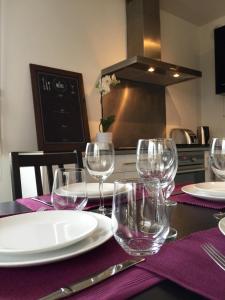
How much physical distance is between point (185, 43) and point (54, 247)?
3685 millimetres

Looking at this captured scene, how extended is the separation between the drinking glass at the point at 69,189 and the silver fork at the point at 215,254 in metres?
0.31

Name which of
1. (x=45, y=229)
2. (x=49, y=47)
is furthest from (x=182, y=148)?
(x=45, y=229)

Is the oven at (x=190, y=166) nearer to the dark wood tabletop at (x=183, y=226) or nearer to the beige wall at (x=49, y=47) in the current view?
the beige wall at (x=49, y=47)

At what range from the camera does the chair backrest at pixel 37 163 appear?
1.17m

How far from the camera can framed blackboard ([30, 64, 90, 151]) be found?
224 centimetres

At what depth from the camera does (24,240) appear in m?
0.52

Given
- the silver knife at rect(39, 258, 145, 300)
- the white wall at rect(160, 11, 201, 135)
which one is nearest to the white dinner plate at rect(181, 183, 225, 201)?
the silver knife at rect(39, 258, 145, 300)

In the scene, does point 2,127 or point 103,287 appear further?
point 2,127

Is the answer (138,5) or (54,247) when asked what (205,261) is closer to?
(54,247)

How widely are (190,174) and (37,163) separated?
6.28ft

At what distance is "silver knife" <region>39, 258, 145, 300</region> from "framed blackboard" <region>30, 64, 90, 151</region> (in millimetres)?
1852

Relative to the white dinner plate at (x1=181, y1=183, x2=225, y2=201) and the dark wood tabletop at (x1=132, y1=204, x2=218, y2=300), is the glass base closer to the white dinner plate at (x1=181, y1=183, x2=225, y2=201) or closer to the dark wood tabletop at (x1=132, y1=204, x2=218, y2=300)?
the dark wood tabletop at (x1=132, y1=204, x2=218, y2=300)

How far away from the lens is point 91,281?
0.39 meters

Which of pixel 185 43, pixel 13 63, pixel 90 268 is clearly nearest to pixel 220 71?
pixel 185 43
